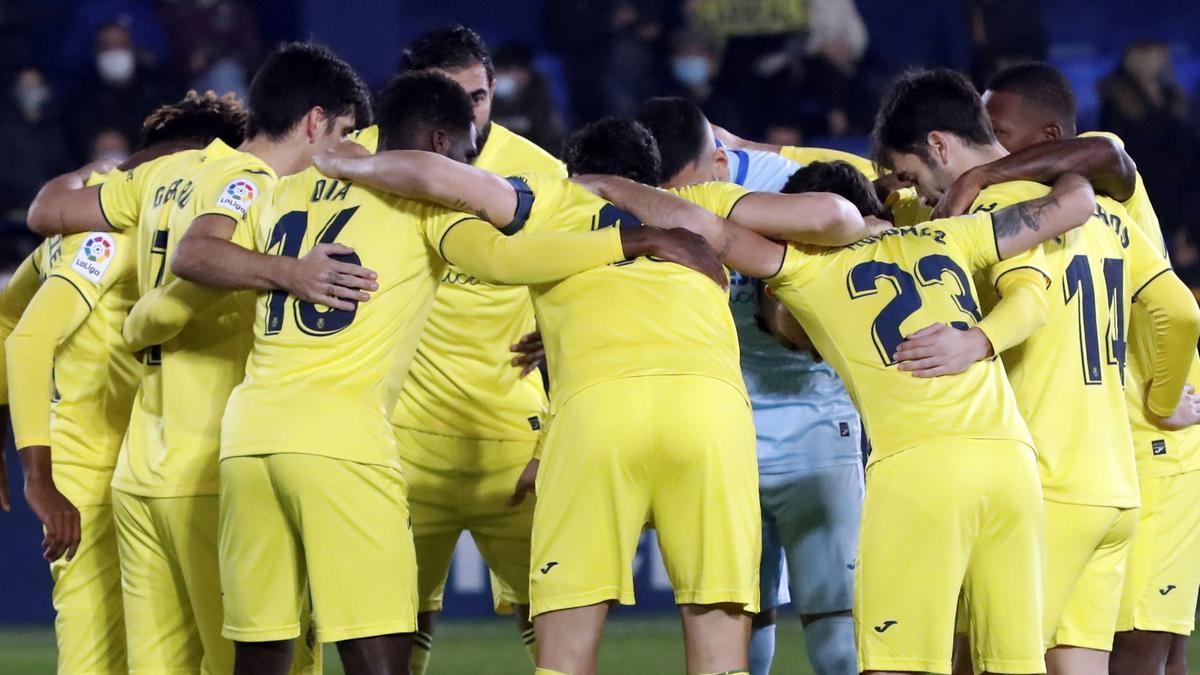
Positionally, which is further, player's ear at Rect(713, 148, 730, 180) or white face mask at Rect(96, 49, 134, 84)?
white face mask at Rect(96, 49, 134, 84)

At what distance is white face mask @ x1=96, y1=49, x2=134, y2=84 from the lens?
37.1 feet

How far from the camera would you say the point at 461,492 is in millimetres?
5426

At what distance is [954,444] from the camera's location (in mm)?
4125

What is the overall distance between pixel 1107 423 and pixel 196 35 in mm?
8720

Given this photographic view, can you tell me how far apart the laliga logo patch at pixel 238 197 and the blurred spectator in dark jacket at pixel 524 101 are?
6.44 metres

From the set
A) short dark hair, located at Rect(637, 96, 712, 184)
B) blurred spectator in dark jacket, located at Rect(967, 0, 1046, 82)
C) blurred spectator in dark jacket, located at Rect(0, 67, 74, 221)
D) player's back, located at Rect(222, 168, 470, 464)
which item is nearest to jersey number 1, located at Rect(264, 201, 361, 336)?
player's back, located at Rect(222, 168, 470, 464)

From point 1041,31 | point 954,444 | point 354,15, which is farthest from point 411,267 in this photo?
point 1041,31

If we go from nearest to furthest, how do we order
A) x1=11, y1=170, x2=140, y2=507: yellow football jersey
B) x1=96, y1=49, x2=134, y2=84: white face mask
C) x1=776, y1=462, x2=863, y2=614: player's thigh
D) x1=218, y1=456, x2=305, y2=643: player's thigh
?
1. x1=218, y1=456, x2=305, y2=643: player's thigh
2. x1=11, y1=170, x2=140, y2=507: yellow football jersey
3. x1=776, y1=462, x2=863, y2=614: player's thigh
4. x1=96, y1=49, x2=134, y2=84: white face mask

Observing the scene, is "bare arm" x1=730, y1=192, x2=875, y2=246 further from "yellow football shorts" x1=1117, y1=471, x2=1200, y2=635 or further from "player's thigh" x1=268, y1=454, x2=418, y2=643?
"yellow football shorts" x1=1117, y1=471, x2=1200, y2=635

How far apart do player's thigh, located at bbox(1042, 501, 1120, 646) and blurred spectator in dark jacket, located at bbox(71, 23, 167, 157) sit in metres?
8.18

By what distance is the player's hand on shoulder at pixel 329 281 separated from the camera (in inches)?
168

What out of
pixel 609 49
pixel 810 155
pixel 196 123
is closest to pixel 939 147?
pixel 810 155

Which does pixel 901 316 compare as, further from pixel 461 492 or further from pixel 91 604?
pixel 91 604

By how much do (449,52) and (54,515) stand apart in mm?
2107
